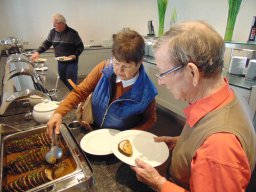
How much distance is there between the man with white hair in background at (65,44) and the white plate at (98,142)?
7.03 feet

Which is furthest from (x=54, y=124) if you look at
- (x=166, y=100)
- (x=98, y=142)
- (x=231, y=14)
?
(x=166, y=100)

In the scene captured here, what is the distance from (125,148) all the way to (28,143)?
0.43 m

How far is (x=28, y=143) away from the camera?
826 millimetres

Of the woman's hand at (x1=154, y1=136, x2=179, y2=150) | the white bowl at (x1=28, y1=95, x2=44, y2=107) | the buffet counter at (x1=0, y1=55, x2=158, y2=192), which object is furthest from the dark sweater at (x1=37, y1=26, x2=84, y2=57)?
the woman's hand at (x1=154, y1=136, x2=179, y2=150)

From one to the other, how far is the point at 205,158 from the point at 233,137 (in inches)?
3.3

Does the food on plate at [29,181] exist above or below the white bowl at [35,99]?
below

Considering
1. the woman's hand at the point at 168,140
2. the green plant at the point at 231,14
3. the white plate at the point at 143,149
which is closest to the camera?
the white plate at the point at 143,149

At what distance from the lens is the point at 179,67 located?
1.76ft

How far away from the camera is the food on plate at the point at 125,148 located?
73 cm

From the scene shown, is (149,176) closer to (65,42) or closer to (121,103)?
(121,103)

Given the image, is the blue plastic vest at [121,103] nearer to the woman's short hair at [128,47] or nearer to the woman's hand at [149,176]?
the woman's short hair at [128,47]

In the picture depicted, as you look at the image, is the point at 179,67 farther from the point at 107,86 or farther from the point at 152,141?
the point at 107,86

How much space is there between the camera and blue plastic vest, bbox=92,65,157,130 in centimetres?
96

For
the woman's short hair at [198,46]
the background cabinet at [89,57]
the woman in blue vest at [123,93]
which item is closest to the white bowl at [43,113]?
the woman in blue vest at [123,93]
